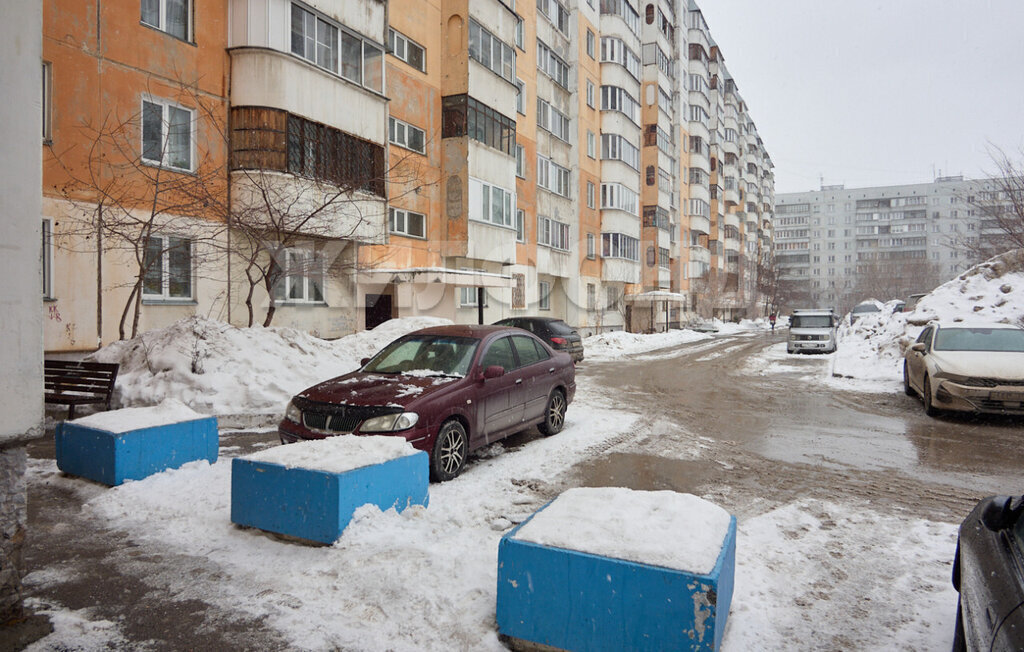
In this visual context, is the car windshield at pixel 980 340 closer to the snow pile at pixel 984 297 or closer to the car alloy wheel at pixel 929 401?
the car alloy wheel at pixel 929 401

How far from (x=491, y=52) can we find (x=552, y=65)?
8623 mm

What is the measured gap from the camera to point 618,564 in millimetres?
2875

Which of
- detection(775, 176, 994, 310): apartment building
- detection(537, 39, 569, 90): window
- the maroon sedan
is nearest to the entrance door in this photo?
the maroon sedan

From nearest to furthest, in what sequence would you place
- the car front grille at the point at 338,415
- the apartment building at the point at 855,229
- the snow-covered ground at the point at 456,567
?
1. the snow-covered ground at the point at 456,567
2. the car front grille at the point at 338,415
3. the apartment building at the point at 855,229

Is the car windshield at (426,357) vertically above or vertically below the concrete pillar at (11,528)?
above

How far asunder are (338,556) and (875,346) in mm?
18646

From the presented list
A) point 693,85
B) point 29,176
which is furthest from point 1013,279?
point 693,85

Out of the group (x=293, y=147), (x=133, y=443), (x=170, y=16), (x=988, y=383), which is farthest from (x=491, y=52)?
(x=133, y=443)

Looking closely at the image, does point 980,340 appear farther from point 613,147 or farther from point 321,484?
point 613,147

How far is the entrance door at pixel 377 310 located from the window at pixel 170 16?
9145 millimetres

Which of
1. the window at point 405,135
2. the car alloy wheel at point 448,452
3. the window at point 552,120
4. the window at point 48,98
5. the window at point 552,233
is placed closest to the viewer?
the car alloy wheel at point 448,452

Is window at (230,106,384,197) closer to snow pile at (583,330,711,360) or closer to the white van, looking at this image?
snow pile at (583,330,711,360)

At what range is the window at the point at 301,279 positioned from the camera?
1456cm

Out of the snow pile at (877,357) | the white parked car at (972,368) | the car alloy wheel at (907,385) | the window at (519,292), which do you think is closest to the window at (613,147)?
the window at (519,292)
